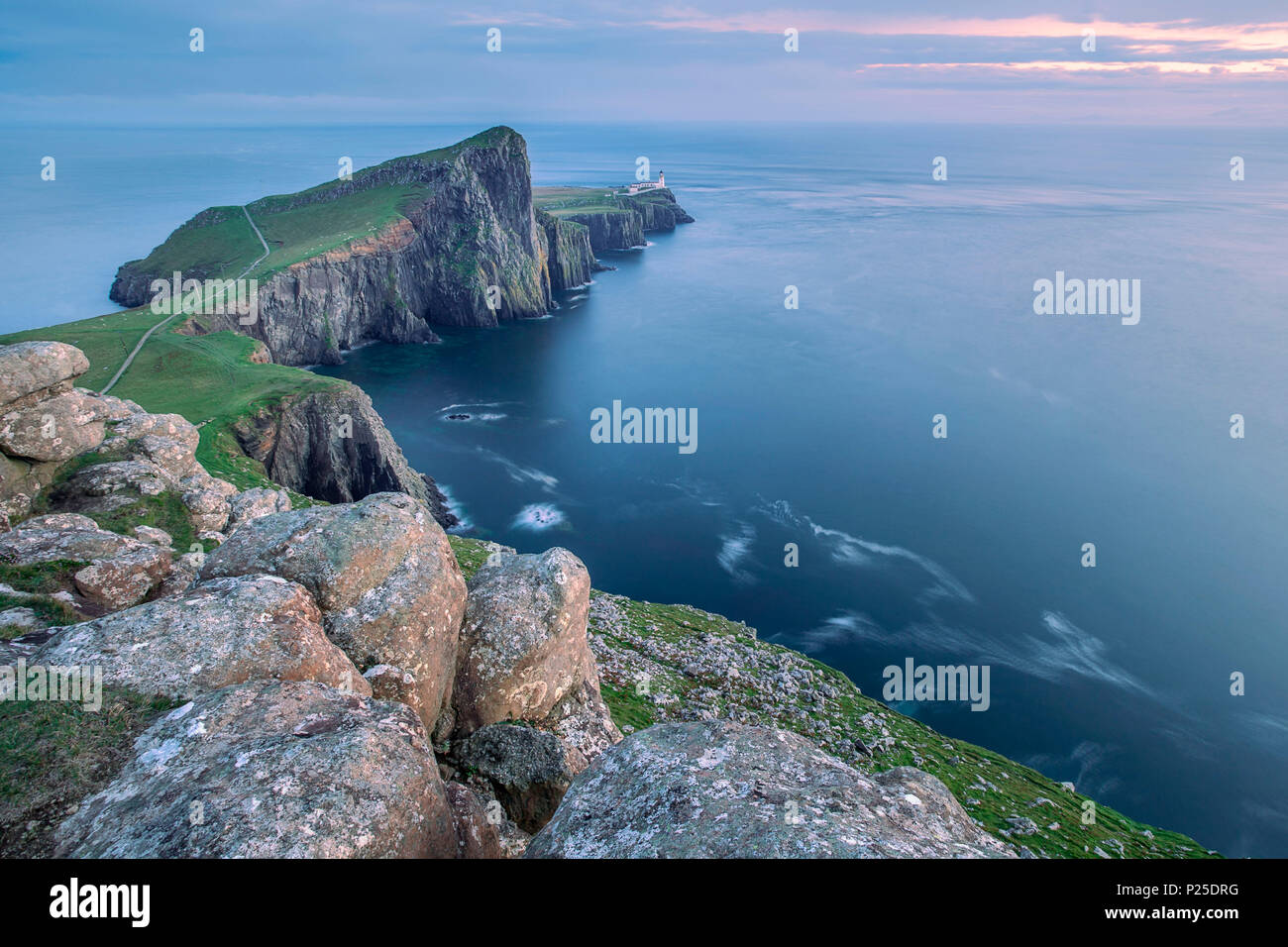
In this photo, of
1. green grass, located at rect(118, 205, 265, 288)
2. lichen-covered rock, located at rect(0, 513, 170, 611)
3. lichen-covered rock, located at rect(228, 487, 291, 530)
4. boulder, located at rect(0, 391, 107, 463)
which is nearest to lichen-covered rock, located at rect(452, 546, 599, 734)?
→ lichen-covered rock, located at rect(0, 513, 170, 611)

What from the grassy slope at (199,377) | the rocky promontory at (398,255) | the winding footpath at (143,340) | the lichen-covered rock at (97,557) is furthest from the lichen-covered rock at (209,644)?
the rocky promontory at (398,255)

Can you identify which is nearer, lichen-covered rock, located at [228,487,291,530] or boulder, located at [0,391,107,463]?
boulder, located at [0,391,107,463]

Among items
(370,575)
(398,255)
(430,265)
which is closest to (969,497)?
(370,575)

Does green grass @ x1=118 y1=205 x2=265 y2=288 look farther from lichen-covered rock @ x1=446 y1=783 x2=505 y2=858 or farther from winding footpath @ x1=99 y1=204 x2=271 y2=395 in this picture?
lichen-covered rock @ x1=446 y1=783 x2=505 y2=858

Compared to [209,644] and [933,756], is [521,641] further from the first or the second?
A: [933,756]

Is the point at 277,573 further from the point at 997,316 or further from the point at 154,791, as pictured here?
the point at 997,316
